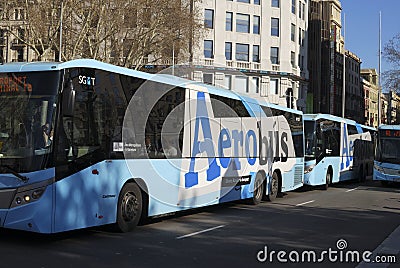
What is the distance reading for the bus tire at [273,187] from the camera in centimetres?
1842

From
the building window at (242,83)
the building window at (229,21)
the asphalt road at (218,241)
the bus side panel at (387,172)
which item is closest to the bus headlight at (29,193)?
the asphalt road at (218,241)

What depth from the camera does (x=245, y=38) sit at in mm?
62125

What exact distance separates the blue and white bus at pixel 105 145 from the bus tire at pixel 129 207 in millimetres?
22

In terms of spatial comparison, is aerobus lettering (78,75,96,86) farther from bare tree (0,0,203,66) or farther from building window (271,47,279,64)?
building window (271,47,279,64)

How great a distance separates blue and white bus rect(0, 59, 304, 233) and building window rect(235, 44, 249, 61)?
47.4 metres

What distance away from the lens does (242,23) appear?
6225 centimetres

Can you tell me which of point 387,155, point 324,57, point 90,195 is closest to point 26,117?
point 90,195

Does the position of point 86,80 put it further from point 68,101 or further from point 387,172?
point 387,172

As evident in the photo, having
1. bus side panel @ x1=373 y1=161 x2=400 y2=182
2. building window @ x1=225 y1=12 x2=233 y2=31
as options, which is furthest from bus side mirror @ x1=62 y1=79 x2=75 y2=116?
building window @ x1=225 y1=12 x2=233 y2=31

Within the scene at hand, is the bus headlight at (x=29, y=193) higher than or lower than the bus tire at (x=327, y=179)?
higher

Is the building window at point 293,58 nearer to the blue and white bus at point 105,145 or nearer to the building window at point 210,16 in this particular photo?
the building window at point 210,16

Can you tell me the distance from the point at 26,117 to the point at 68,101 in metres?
0.75

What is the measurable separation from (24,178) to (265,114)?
32.9 ft

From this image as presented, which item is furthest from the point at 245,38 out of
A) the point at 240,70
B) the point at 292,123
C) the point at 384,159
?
the point at 292,123
